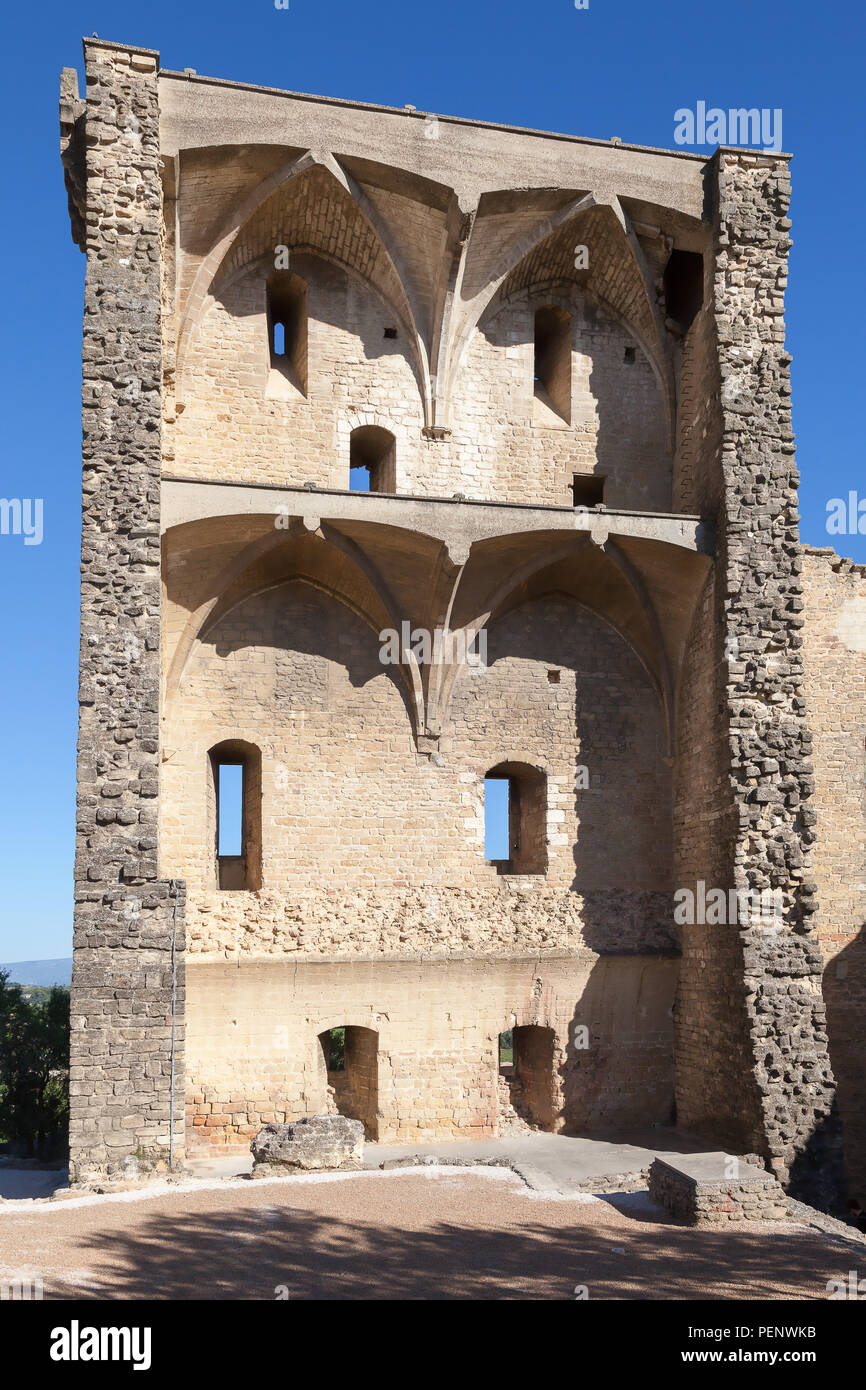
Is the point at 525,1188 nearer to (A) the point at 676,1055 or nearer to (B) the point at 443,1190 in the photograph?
(B) the point at 443,1190

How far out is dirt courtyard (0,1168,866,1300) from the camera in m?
7.54

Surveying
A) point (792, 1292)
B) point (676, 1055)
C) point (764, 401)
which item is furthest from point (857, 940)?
point (792, 1292)

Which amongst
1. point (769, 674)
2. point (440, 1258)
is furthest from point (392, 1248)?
point (769, 674)

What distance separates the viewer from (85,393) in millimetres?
12539

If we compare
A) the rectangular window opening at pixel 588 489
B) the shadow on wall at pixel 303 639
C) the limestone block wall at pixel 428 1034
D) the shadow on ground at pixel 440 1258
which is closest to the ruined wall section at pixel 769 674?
the rectangular window opening at pixel 588 489

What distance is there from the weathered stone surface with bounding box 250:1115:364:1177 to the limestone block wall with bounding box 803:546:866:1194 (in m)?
7.25

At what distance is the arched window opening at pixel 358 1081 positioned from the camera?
543 inches

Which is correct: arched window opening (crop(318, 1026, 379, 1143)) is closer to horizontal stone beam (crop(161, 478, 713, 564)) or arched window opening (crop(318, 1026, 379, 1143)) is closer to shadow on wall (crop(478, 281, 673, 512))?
horizontal stone beam (crop(161, 478, 713, 564))

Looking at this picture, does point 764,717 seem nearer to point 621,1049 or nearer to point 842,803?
point 842,803

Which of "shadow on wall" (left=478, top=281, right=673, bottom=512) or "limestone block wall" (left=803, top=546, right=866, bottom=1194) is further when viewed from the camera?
"shadow on wall" (left=478, top=281, right=673, bottom=512)

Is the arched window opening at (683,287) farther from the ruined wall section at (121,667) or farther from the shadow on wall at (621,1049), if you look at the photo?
the shadow on wall at (621,1049)

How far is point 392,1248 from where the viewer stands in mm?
8570

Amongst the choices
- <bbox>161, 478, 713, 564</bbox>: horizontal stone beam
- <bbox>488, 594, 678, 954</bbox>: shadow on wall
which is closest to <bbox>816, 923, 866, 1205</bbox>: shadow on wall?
<bbox>488, 594, 678, 954</bbox>: shadow on wall

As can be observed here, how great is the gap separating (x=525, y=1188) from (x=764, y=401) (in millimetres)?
9585
